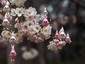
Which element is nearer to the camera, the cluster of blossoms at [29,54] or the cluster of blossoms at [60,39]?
the cluster of blossoms at [60,39]

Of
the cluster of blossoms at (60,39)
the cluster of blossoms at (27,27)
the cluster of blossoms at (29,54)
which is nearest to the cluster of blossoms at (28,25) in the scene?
the cluster of blossoms at (27,27)

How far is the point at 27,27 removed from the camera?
179 inches

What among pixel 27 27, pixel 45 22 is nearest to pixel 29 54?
pixel 27 27

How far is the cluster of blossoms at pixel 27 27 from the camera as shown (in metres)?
4.50

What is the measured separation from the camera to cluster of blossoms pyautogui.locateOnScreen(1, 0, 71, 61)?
4.50 m

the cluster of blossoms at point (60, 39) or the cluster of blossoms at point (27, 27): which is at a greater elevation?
the cluster of blossoms at point (27, 27)

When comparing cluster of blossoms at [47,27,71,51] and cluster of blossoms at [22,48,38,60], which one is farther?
cluster of blossoms at [22,48,38,60]

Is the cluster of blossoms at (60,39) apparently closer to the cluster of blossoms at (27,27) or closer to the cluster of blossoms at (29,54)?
the cluster of blossoms at (27,27)

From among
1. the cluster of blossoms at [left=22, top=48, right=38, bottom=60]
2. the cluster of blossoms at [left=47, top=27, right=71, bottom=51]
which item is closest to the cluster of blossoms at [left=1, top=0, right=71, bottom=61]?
the cluster of blossoms at [left=47, top=27, right=71, bottom=51]

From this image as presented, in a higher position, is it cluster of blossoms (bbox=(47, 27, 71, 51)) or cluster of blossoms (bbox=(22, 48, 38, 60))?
cluster of blossoms (bbox=(22, 48, 38, 60))

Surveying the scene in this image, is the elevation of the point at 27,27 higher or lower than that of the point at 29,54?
lower

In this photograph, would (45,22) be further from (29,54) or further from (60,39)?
(29,54)

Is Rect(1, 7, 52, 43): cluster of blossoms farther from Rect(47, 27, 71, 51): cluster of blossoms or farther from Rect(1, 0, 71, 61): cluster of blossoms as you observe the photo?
Rect(47, 27, 71, 51): cluster of blossoms

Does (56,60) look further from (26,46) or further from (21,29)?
(21,29)
